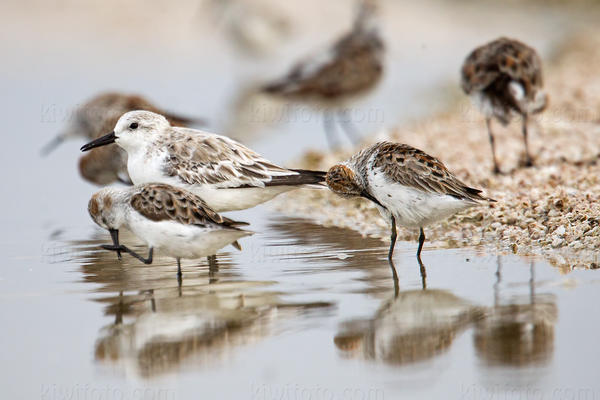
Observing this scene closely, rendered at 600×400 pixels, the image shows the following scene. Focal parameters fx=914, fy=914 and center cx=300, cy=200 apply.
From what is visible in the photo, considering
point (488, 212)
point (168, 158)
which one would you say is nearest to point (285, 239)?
point (168, 158)

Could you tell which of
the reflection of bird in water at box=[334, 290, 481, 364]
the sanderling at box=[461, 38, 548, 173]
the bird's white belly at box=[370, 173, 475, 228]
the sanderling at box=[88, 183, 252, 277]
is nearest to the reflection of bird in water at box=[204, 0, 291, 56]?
the sanderling at box=[461, 38, 548, 173]

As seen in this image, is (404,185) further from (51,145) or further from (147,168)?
(51,145)


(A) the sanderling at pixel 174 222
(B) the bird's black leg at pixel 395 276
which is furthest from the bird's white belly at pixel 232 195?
(B) the bird's black leg at pixel 395 276

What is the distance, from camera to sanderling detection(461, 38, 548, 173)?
32.5ft

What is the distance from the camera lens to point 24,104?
51.1 ft

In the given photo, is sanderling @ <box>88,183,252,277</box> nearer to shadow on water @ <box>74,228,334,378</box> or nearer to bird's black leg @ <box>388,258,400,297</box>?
shadow on water @ <box>74,228,334,378</box>

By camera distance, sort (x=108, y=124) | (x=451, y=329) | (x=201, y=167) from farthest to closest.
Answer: (x=108, y=124) → (x=201, y=167) → (x=451, y=329)

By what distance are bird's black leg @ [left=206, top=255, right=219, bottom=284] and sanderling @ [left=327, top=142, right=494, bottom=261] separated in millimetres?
1146

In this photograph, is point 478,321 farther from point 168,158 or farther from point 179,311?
point 168,158

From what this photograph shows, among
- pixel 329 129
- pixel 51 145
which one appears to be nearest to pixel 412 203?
pixel 329 129

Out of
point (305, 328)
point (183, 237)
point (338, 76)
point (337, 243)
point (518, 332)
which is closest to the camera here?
point (518, 332)

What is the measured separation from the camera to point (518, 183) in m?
9.23

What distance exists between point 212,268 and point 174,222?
0.78 metres

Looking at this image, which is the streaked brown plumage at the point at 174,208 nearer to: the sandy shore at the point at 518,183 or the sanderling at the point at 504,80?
the sandy shore at the point at 518,183
